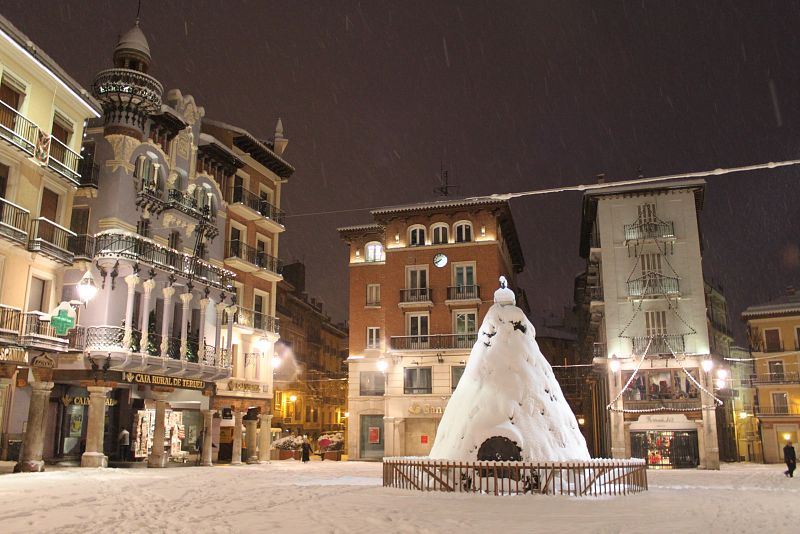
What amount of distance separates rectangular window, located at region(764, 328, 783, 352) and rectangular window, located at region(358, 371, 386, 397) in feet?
116

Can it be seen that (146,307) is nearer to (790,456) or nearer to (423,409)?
(423,409)

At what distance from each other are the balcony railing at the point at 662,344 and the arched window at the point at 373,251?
2056cm

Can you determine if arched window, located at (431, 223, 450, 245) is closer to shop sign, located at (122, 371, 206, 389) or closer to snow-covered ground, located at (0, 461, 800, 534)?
shop sign, located at (122, 371, 206, 389)

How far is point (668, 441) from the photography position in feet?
148

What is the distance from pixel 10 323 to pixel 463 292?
103 feet

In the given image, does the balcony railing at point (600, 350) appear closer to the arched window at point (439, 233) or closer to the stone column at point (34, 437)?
the arched window at point (439, 233)

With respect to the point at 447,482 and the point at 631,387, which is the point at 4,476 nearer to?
the point at 447,482

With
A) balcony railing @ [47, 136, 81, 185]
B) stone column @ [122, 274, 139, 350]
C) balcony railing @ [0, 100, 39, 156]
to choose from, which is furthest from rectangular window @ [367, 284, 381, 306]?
balcony railing @ [0, 100, 39, 156]

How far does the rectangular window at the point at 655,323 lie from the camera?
45.2m

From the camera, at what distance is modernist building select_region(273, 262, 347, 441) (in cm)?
6725

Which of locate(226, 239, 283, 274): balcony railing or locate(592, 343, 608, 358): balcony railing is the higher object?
locate(226, 239, 283, 274): balcony railing

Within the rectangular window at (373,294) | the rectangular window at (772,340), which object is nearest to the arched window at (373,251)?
the rectangular window at (373,294)

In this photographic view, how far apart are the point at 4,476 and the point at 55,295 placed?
26.6 feet

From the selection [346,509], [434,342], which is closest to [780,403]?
[434,342]
